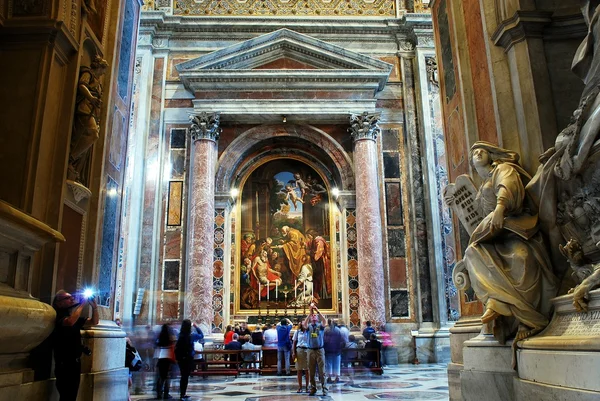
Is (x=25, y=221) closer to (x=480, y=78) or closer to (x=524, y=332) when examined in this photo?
(x=524, y=332)

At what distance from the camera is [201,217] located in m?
14.1

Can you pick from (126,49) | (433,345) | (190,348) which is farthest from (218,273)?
(126,49)

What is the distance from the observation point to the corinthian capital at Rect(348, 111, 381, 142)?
15.0 m

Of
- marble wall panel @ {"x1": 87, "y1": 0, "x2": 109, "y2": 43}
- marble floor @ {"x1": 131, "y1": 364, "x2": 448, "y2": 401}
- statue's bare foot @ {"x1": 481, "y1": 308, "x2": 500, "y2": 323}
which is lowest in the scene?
marble floor @ {"x1": 131, "y1": 364, "x2": 448, "y2": 401}

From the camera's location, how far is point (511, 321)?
466 cm

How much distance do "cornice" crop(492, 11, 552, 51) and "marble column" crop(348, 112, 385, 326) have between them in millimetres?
9021

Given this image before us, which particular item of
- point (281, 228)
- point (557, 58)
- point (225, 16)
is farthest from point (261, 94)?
point (557, 58)

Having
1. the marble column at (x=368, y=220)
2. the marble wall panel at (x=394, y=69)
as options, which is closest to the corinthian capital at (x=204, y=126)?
the marble column at (x=368, y=220)

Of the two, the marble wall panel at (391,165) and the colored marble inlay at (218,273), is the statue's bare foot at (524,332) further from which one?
the marble wall panel at (391,165)

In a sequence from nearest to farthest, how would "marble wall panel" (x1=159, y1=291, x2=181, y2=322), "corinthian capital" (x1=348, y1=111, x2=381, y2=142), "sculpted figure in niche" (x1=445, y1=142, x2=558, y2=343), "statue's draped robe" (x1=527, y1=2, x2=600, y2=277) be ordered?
"statue's draped robe" (x1=527, y1=2, x2=600, y2=277), "sculpted figure in niche" (x1=445, y1=142, x2=558, y2=343), "marble wall panel" (x1=159, y1=291, x2=181, y2=322), "corinthian capital" (x1=348, y1=111, x2=381, y2=142)

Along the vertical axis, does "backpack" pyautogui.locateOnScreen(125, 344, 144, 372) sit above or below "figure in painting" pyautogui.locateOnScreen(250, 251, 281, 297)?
below

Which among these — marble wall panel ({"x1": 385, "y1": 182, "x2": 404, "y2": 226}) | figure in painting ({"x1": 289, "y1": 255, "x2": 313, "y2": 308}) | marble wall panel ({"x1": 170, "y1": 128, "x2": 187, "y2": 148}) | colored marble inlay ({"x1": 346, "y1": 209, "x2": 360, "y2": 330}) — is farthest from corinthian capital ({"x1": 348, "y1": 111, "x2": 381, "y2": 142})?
marble wall panel ({"x1": 170, "y1": 128, "x2": 187, "y2": 148})

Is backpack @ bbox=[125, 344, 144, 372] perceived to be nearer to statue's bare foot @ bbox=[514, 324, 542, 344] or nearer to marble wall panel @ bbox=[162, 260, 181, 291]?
statue's bare foot @ bbox=[514, 324, 542, 344]

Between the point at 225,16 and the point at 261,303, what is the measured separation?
844 centimetres
